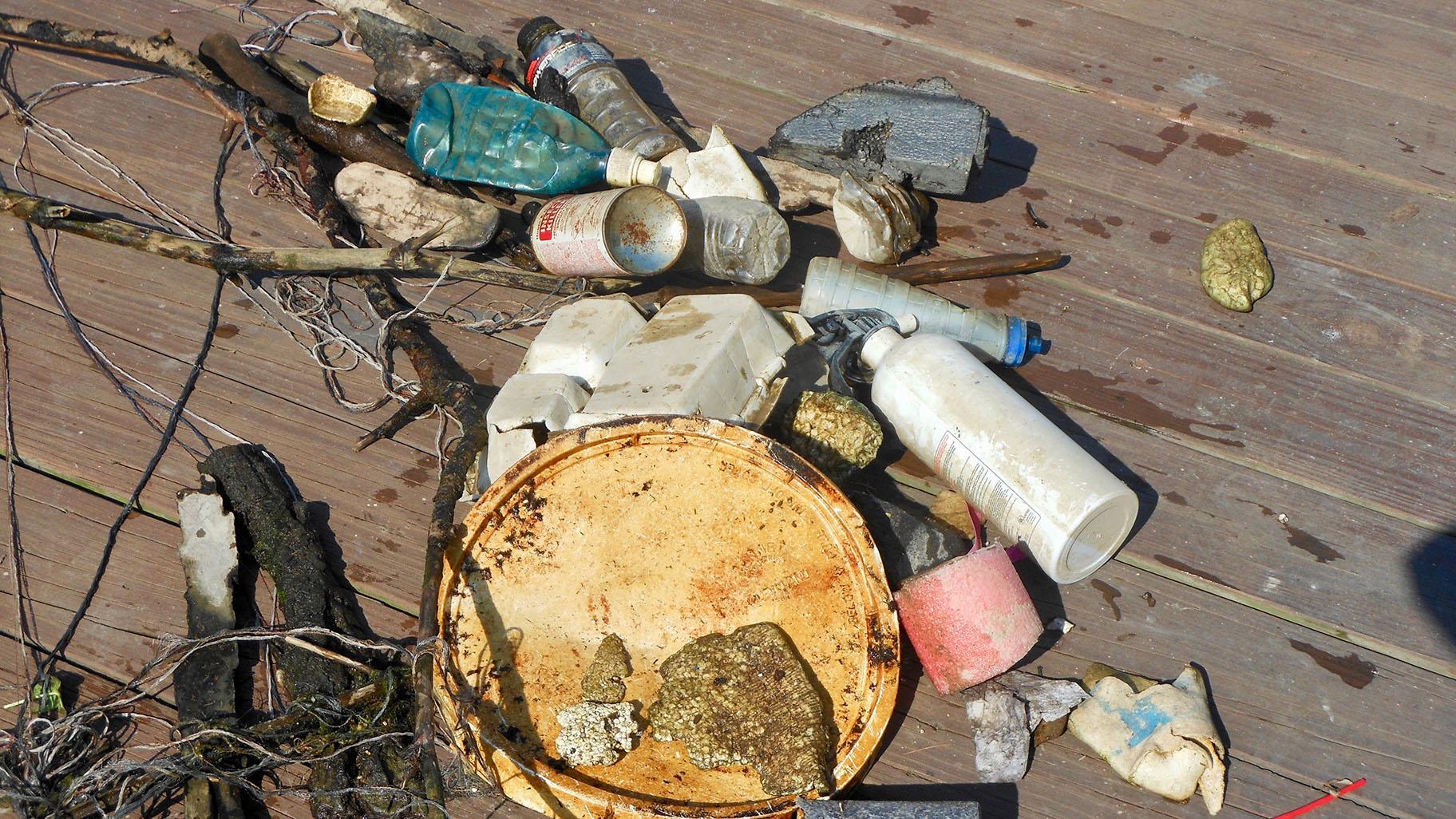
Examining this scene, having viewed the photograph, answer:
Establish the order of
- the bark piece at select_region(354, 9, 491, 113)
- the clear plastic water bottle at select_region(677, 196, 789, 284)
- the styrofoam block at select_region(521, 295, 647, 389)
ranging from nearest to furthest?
the styrofoam block at select_region(521, 295, 647, 389)
the clear plastic water bottle at select_region(677, 196, 789, 284)
the bark piece at select_region(354, 9, 491, 113)

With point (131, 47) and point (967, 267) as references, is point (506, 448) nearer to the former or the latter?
point (967, 267)

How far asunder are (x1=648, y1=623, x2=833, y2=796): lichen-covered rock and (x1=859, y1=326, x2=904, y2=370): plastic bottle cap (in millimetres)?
618

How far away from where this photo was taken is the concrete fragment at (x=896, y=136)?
240cm

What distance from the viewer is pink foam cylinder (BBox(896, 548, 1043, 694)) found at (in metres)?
1.74

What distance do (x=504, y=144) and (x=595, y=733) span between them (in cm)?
155

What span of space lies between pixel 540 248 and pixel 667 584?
3.05 ft

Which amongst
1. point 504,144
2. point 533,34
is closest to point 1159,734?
point 504,144

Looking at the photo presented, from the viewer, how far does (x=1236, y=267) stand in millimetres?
2330

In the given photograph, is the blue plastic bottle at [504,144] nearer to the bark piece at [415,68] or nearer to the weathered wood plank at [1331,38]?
the bark piece at [415,68]

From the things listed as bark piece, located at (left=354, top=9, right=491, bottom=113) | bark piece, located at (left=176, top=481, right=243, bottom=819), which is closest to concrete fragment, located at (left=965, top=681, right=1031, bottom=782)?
bark piece, located at (left=176, top=481, right=243, bottom=819)

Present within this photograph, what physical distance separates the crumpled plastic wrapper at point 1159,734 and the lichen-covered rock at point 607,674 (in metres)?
0.84

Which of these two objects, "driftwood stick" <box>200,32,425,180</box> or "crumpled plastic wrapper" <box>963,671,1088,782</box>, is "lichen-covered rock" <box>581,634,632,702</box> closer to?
"crumpled plastic wrapper" <box>963,671,1088,782</box>

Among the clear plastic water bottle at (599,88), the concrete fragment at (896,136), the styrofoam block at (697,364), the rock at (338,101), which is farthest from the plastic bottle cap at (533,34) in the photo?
the styrofoam block at (697,364)

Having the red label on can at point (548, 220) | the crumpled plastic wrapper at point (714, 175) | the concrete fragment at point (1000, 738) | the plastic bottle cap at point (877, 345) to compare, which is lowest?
the concrete fragment at point (1000, 738)
